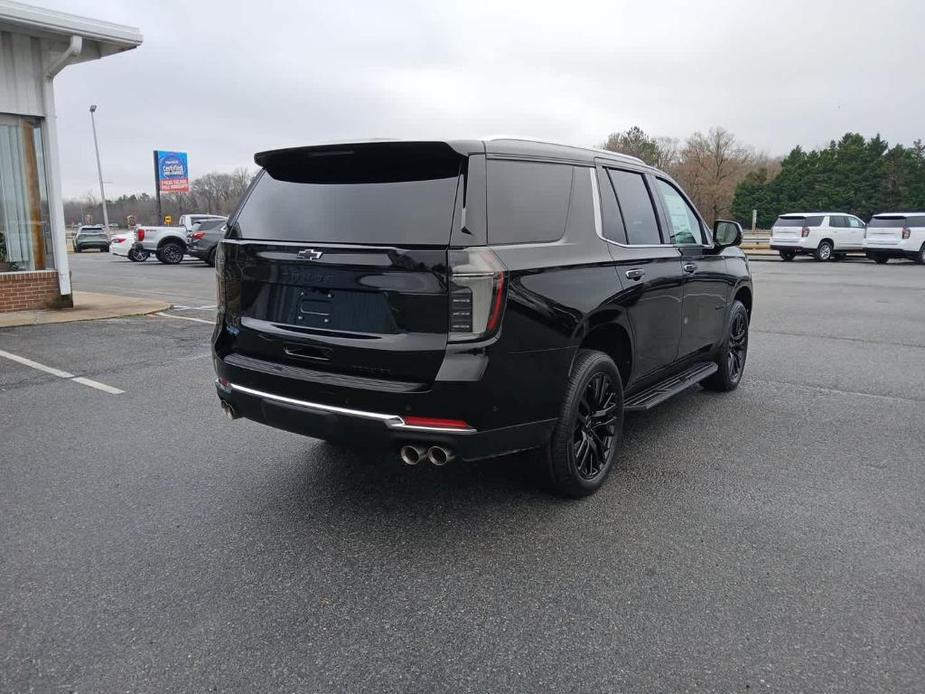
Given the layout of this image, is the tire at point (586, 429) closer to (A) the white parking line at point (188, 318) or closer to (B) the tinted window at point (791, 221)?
(A) the white parking line at point (188, 318)

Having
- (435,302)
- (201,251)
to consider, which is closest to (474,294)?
(435,302)

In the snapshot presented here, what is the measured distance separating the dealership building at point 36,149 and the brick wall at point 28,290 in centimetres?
1

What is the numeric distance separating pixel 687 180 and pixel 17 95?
60.8 m

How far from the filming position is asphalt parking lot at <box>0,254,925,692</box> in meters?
2.42

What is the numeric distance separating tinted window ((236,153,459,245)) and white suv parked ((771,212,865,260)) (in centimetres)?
2611

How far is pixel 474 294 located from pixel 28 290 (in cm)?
999

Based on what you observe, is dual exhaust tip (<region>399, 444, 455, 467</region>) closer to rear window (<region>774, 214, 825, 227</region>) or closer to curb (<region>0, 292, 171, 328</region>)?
curb (<region>0, 292, 171, 328</region>)

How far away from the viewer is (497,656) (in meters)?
2.48

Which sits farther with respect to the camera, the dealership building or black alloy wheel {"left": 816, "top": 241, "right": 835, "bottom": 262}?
black alloy wheel {"left": 816, "top": 241, "right": 835, "bottom": 262}

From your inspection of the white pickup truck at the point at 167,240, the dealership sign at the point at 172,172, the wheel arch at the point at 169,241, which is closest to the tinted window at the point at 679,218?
the white pickup truck at the point at 167,240

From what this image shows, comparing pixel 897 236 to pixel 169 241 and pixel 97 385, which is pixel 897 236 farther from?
pixel 169 241

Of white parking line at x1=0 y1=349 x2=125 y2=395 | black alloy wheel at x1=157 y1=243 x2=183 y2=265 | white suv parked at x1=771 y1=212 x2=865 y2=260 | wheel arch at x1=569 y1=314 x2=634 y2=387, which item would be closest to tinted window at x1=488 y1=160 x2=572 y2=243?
wheel arch at x1=569 y1=314 x2=634 y2=387

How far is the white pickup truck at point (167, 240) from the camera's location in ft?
84.5

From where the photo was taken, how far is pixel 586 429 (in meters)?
3.81
